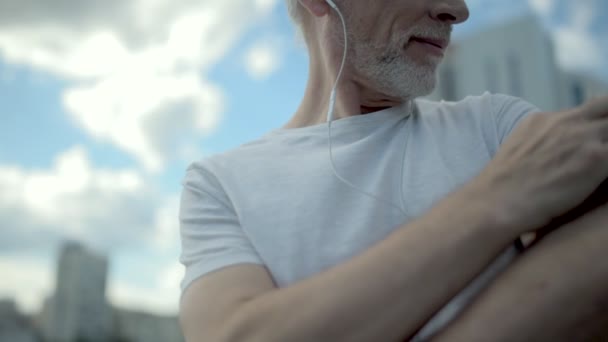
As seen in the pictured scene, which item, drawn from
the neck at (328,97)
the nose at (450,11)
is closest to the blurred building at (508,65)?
the neck at (328,97)

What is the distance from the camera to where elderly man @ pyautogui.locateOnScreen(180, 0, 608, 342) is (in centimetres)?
67

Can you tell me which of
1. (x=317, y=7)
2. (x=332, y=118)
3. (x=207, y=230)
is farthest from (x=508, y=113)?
(x=207, y=230)

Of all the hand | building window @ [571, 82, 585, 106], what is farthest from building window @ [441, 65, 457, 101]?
the hand

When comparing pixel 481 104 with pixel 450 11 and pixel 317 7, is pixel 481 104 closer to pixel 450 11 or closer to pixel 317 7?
pixel 450 11

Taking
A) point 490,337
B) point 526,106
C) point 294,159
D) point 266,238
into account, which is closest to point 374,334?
point 490,337

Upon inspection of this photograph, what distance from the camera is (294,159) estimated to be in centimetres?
98

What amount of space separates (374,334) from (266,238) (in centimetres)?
27

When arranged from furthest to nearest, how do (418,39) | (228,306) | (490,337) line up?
(418,39) → (228,306) → (490,337)

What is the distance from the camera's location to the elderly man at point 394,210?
67cm

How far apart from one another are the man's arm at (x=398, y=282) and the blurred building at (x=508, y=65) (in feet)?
98.2

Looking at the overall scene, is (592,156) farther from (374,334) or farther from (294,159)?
(294,159)

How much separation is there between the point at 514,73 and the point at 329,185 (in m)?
31.8

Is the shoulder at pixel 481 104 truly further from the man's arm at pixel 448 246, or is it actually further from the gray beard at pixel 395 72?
the man's arm at pixel 448 246

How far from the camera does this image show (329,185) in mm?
918
